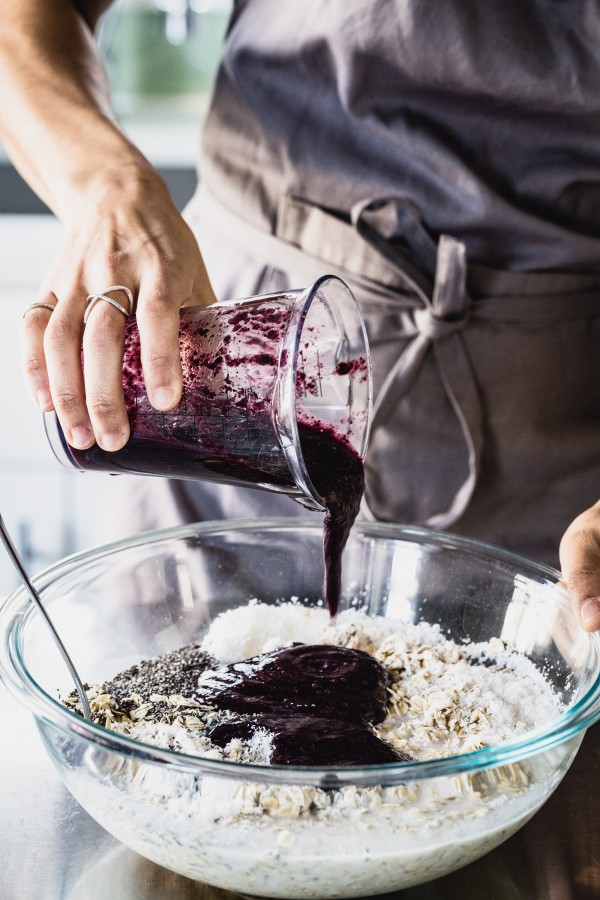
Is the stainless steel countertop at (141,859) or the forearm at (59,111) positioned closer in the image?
the stainless steel countertop at (141,859)

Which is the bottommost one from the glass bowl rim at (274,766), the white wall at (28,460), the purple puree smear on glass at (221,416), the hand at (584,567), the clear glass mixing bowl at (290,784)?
the white wall at (28,460)

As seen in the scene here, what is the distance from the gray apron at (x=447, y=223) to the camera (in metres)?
1.32

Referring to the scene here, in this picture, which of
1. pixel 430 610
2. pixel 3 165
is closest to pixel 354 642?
pixel 430 610

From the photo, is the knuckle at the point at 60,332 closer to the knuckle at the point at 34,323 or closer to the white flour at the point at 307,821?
the knuckle at the point at 34,323

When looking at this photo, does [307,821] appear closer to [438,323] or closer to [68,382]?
[68,382]

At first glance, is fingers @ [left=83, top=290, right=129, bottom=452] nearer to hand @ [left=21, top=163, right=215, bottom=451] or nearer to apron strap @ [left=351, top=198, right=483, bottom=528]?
hand @ [left=21, top=163, right=215, bottom=451]

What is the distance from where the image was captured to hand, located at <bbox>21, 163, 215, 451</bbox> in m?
0.90

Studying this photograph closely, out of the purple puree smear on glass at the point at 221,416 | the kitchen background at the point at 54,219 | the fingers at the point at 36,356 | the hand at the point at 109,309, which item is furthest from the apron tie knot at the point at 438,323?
the kitchen background at the point at 54,219

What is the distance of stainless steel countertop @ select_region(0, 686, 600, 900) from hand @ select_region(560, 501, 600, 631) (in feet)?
0.60

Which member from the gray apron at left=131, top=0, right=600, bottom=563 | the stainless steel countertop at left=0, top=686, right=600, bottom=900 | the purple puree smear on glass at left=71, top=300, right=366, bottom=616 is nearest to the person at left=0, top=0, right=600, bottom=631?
the gray apron at left=131, top=0, right=600, bottom=563

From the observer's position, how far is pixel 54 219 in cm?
305

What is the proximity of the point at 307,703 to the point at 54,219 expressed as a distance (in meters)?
2.38

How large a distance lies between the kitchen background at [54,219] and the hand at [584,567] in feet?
7.32

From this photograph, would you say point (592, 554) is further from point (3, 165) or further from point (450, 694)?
point (3, 165)
